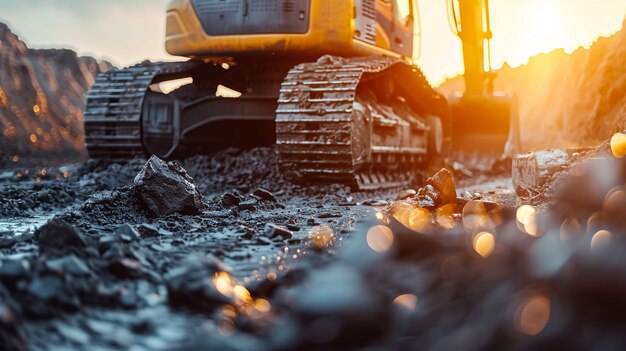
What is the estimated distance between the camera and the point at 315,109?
6129mm

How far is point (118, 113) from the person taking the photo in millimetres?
7812

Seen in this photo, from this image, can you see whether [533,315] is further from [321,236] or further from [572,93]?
[572,93]

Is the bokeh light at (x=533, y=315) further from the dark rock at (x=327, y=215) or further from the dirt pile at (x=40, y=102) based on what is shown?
the dirt pile at (x=40, y=102)

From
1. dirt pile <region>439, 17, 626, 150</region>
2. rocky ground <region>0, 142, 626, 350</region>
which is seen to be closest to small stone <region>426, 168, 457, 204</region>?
rocky ground <region>0, 142, 626, 350</region>

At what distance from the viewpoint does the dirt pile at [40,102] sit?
49.9 ft

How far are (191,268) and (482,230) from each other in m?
1.25

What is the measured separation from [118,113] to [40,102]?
11.6 meters

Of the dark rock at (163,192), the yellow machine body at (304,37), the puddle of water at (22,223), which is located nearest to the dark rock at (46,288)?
the puddle of water at (22,223)

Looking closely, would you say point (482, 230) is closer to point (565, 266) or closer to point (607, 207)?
point (607, 207)

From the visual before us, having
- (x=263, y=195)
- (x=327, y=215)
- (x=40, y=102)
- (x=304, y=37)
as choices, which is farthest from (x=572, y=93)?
(x=327, y=215)

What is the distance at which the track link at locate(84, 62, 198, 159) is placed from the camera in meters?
7.77

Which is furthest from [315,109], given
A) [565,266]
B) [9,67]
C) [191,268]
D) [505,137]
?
[9,67]

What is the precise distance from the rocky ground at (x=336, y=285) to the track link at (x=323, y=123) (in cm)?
224

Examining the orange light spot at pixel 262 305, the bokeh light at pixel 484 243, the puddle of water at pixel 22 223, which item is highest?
the bokeh light at pixel 484 243
